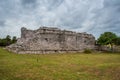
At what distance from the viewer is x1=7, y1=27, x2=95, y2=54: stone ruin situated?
33.3 meters

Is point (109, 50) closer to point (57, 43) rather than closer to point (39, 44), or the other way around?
point (57, 43)

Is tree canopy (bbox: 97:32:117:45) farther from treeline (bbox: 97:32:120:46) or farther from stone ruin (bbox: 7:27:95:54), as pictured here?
stone ruin (bbox: 7:27:95:54)

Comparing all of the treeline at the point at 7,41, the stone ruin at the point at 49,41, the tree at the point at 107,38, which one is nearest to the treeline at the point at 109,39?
the tree at the point at 107,38

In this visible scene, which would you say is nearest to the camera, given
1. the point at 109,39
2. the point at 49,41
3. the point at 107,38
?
the point at 49,41

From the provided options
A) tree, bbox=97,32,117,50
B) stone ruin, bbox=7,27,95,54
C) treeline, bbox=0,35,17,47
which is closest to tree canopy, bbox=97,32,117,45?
tree, bbox=97,32,117,50

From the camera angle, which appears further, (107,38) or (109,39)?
(107,38)

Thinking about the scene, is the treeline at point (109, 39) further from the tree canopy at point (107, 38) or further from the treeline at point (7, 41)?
the treeline at point (7, 41)

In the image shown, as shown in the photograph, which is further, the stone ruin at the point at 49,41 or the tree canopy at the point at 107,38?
the tree canopy at the point at 107,38

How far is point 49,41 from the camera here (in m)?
37.7

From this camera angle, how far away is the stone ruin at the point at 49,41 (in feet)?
109

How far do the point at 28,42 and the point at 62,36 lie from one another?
10016 mm

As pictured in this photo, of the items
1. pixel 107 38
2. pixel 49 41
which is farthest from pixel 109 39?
pixel 49 41

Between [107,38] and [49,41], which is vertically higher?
[107,38]

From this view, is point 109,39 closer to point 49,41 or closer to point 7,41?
point 49,41
